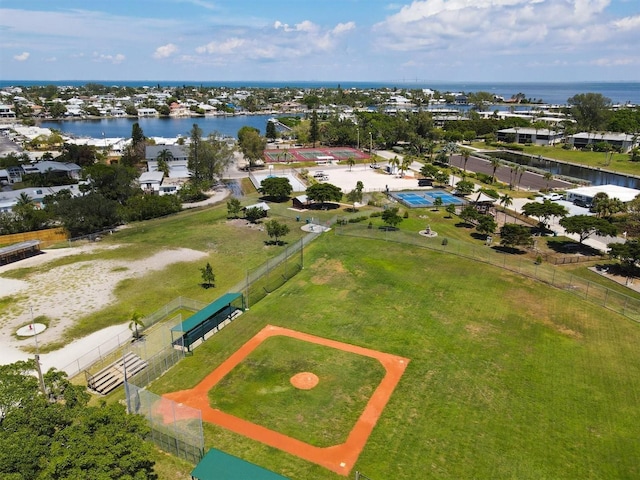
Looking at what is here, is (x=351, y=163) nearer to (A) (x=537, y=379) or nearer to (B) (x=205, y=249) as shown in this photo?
(B) (x=205, y=249)

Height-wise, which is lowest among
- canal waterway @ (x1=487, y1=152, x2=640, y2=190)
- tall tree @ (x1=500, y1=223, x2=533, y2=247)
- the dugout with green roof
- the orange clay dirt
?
the orange clay dirt

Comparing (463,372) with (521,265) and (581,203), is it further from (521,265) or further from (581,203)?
(581,203)

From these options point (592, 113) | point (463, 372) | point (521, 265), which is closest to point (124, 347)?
point (463, 372)

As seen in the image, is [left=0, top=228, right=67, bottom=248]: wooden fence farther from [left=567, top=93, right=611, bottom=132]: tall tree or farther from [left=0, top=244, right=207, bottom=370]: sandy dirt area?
[left=567, top=93, right=611, bottom=132]: tall tree

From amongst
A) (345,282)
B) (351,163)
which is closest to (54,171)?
(351,163)

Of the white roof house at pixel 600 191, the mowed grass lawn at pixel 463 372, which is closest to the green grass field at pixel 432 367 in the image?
the mowed grass lawn at pixel 463 372

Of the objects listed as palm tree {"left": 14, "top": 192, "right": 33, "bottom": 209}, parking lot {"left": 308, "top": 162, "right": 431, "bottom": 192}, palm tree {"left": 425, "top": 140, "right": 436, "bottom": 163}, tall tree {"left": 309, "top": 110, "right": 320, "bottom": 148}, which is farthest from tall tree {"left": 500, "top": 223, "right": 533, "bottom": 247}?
tall tree {"left": 309, "top": 110, "right": 320, "bottom": 148}
